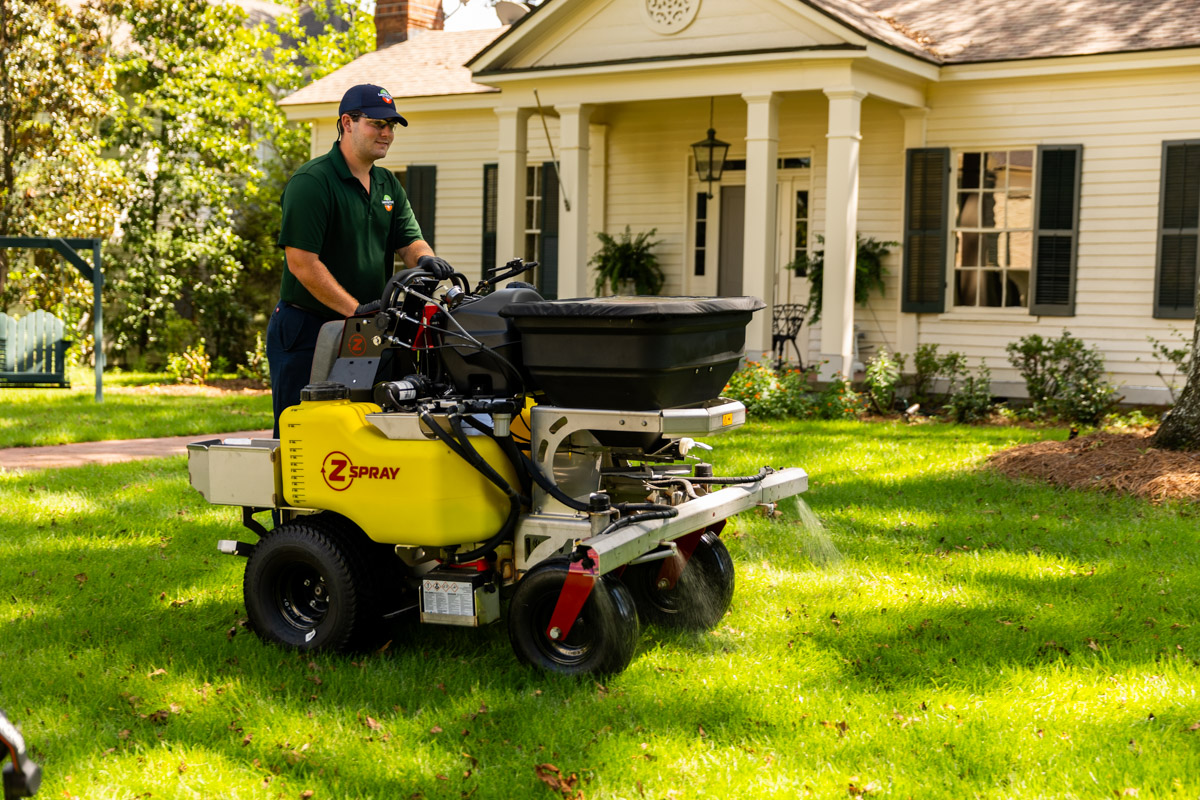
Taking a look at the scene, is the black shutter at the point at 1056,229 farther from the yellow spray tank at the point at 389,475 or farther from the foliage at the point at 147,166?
the foliage at the point at 147,166

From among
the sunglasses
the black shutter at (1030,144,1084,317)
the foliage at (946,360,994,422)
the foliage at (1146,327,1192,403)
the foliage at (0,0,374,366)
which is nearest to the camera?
Answer: the sunglasses

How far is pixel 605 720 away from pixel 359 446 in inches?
49.5

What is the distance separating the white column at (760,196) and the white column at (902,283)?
1672 millimetres

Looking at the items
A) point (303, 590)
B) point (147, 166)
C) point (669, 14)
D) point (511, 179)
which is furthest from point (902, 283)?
point (147, 166)

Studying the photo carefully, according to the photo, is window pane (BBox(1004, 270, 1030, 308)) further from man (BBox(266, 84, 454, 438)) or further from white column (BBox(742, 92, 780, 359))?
man (BBox(266, 84, 454, 438))

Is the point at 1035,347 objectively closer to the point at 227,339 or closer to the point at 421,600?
the point at 421,600

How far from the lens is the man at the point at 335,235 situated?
4.70 meters

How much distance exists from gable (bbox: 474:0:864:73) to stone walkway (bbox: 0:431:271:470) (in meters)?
5.63

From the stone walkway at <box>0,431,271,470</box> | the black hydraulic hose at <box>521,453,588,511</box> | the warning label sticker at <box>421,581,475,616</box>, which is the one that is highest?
the black hydraulic hose at <box>521,453,588,511</box>

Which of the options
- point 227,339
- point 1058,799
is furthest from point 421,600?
point 227,339

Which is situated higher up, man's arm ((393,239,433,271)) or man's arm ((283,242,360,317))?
man's arm ((393,239,433,271))

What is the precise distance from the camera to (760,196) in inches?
484

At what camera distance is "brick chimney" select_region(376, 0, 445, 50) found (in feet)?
65.0

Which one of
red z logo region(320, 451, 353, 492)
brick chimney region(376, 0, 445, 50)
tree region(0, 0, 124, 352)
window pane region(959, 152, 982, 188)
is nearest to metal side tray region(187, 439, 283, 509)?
red z logo region(320, 451, 353, 492)
